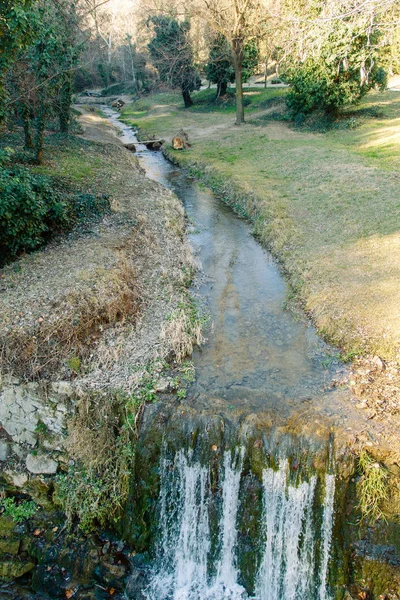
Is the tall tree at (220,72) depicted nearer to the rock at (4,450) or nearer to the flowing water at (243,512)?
the flowing water at (243,512)

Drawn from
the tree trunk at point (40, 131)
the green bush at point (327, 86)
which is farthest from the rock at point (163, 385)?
the green bush at point (327, 86)

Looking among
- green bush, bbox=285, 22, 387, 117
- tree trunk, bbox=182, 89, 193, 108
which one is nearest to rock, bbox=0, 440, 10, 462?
green bush, bbox=285, 22, 387, 117

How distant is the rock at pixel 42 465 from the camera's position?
882cm

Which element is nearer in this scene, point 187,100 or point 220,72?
point 220,72

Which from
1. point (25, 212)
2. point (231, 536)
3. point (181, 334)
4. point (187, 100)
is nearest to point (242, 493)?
point (231, 536)

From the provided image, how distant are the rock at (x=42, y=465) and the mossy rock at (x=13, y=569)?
5.14 ft

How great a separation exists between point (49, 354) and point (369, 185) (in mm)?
16266

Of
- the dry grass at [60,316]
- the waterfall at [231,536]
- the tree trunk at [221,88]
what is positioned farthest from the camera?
the tree trunk at [221,88]

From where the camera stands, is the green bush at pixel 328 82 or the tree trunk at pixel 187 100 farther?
the tree trunk at pixel 187 100

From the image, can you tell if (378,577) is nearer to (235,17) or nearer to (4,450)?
(4,450)

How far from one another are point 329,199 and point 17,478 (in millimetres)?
15872

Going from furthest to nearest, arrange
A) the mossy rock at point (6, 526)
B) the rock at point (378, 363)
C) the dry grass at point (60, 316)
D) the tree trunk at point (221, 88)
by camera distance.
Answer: the tree trunk at point (221, 88), the rock at point (378, 363), the dry grass at point (60, 316), the mossy rock at point (6, 526)

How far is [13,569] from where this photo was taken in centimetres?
820

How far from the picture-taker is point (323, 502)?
7.74 metres
